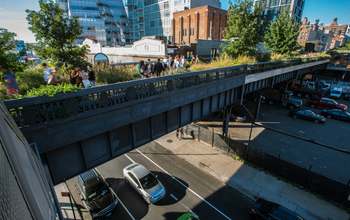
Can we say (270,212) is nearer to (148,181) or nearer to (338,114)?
(148,181)

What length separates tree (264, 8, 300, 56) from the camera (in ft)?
91.5

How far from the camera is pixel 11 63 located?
603 cm

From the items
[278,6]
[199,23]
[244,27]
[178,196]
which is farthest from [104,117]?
[278,6]

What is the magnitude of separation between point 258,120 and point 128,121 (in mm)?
21048

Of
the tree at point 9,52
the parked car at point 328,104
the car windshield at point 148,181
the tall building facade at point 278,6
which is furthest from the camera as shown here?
the tall building facade at point 278,6

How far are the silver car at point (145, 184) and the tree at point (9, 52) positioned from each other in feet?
28.8

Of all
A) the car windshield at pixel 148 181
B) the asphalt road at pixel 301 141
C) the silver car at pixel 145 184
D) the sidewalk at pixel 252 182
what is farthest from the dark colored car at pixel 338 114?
the car windshield at pixel 148 181

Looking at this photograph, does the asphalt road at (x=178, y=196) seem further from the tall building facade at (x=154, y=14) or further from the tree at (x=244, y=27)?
the tall building facade at (x=154, y=14)

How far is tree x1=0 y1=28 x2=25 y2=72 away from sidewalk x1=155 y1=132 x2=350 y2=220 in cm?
1315

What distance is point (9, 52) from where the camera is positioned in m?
6.10

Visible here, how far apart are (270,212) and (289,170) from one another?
16.3ft

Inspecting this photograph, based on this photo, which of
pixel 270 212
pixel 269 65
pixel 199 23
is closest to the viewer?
pixel 270 212

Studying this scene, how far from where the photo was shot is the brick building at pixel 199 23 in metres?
50.2

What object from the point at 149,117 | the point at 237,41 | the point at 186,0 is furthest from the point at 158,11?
the point at 149,117
